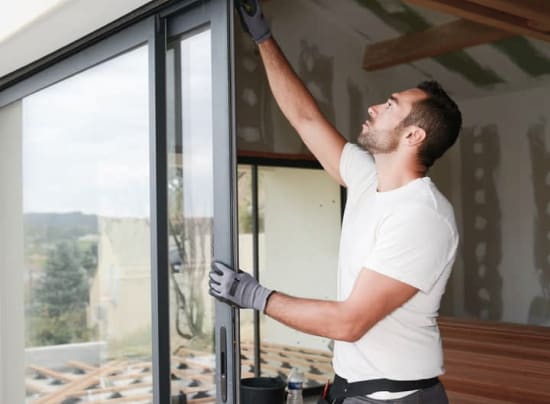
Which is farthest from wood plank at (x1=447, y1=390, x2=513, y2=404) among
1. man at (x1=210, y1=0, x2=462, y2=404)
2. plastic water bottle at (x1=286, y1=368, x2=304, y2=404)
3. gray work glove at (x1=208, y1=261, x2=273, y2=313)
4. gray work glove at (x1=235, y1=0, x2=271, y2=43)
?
gray work glove at (x1=235, y1=0, x2=271, y2=43)

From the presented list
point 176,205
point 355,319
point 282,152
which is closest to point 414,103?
point 355,319

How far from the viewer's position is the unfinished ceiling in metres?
6.91

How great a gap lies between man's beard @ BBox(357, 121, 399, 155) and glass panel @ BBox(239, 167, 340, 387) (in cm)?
407

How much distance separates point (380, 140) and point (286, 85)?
0.45m

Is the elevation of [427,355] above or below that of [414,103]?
below

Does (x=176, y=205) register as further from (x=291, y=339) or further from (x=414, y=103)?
(x=291, y=339)

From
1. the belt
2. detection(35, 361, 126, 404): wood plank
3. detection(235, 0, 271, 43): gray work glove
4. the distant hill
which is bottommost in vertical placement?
detection(35, 361, 126, 404): wood plank

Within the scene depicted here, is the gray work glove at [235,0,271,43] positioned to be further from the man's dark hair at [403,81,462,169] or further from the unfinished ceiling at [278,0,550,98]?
the unfinished ceiling at [278,0,550,98]

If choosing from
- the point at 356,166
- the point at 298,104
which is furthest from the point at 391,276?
the point at 298,104

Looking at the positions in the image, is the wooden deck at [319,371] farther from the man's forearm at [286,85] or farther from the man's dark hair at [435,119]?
the man's dark hair at [435,119]

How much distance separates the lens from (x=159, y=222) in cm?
260

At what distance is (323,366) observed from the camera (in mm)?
6555

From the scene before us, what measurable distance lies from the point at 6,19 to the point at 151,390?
1.57m

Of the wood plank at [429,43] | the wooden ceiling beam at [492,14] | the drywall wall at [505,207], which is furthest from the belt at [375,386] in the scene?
the drywall wall at [505,207]
